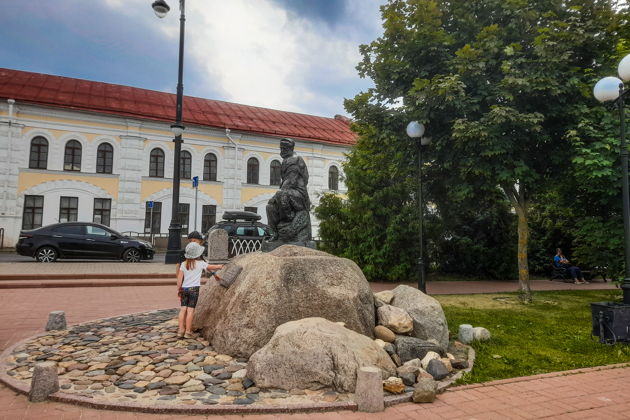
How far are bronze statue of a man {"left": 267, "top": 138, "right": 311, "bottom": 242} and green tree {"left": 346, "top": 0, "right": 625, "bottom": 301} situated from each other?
325 centimetres

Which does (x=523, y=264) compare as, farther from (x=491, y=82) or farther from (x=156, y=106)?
(x=156, y=106)

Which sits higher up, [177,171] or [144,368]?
[177,171]

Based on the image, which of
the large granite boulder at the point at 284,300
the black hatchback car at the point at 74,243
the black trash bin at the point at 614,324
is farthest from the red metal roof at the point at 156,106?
the black trash bin at the point at 614,324

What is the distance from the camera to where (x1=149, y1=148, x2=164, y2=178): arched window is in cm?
2670

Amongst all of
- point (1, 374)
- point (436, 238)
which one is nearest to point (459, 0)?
point (436, 238)

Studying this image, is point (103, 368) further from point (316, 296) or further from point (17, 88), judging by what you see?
point (17, 88)

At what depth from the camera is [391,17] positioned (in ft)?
33.0

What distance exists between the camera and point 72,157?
81.1 feet

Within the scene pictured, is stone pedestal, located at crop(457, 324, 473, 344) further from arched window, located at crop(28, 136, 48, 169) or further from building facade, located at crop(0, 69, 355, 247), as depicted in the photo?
arched window, located at crop(28, 136, 48, 169)

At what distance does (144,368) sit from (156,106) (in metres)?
26.5

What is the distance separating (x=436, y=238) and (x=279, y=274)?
36.5ft

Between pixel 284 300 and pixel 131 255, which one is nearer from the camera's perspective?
pixel 284 300

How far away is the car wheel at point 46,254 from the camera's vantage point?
14887 mm

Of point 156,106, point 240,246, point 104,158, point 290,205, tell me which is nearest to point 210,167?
point 156,106
